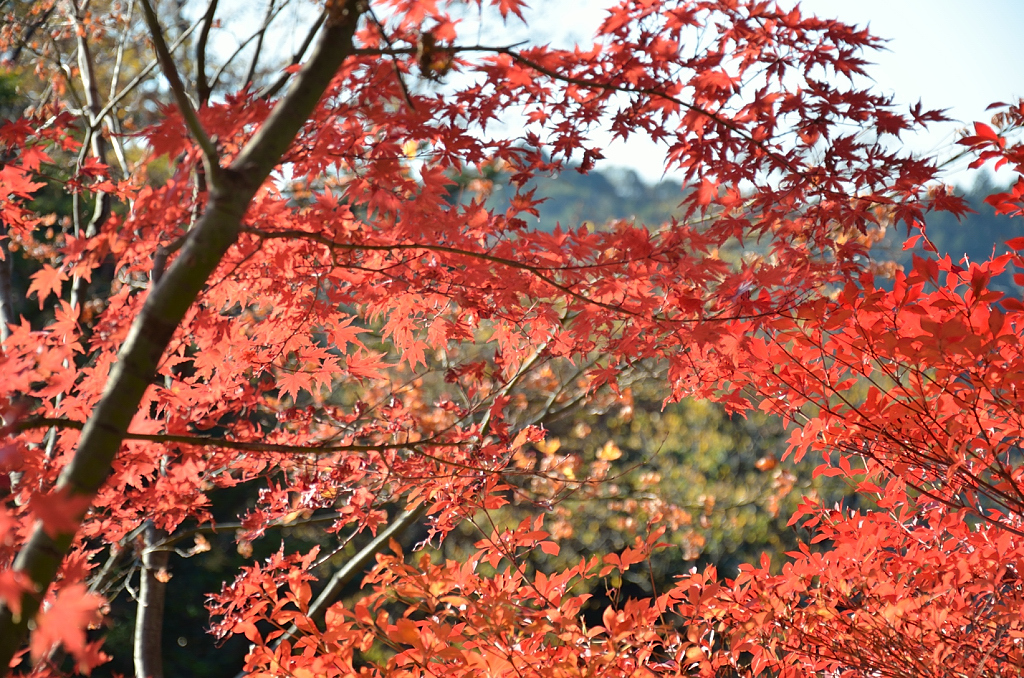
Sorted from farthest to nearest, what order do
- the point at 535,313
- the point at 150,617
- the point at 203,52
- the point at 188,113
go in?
the point at 150,617 → the point at 535,313 → the point at 203,52 → the point at 188,113

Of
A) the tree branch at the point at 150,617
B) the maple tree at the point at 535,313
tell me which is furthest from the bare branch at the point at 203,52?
the tree branch at the point at 150,617

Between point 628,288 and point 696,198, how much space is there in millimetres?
339

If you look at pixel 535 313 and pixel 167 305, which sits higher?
pixel 535 313

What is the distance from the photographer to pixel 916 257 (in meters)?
1.84

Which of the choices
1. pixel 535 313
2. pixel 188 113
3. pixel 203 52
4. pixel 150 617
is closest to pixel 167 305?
pixel 188 113

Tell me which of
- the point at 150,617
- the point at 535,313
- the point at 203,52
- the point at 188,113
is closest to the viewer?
the point at 188,113

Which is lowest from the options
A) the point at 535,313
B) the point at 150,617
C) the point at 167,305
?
the point at 150,617

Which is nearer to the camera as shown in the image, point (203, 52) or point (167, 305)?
point (167, 305)

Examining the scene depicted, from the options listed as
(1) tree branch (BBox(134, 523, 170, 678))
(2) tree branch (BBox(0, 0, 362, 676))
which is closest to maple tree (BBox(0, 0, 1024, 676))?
(2) tree branch (BBox(0, 0, 362, 676))

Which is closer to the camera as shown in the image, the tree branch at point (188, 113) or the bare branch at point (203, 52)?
the tree branch at point (188, 113)

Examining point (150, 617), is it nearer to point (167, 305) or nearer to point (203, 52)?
point (167, 305)

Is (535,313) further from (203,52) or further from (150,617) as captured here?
(150,617)

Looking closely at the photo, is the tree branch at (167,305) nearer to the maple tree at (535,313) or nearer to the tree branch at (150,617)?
the maple tree at (535,313)

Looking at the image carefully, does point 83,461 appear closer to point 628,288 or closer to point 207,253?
point 207,253
